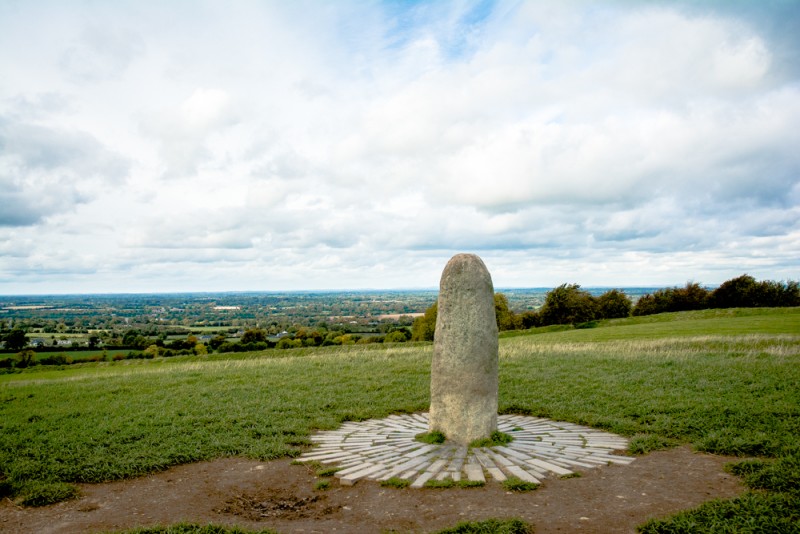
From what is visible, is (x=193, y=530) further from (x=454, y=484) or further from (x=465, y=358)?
(x=465, y=358)

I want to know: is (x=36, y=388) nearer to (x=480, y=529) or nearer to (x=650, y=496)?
(x=480, y=529)

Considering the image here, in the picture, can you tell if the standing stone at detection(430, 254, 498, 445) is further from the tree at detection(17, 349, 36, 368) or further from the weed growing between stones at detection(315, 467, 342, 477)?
the tree at detection(17, 349, 36, 368)

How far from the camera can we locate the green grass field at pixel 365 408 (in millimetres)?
7590

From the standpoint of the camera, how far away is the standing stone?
8.68 m

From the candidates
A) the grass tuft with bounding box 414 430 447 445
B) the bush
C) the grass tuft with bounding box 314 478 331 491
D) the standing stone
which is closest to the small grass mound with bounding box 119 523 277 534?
the grass tuft with bounding box 314 478 331 491

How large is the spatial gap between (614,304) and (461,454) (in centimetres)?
6304

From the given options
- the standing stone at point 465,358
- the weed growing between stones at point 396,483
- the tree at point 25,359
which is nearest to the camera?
the weed growing between stones at point 396,483

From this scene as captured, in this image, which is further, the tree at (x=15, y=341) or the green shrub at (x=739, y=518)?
the tree at (x=15, y=341)

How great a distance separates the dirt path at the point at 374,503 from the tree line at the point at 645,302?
4775 cm

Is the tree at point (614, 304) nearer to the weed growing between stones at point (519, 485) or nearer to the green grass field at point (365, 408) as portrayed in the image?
the green grass field at point (365, 408)

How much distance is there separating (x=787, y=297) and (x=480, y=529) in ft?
220

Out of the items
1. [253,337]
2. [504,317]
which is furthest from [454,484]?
[504,317]

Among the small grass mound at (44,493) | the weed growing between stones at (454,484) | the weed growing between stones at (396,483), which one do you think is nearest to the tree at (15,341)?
the small grass mound at (44,493)

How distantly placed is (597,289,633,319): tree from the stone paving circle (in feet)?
190
